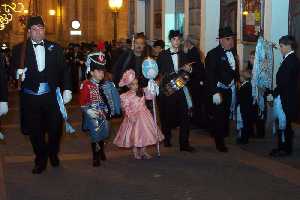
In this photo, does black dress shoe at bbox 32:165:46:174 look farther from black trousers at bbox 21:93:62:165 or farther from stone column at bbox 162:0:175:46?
stone column at bbox 162:0:175:46

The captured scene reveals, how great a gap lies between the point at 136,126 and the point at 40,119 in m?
1.52

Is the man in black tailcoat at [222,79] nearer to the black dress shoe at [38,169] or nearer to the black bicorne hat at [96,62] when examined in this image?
the black bicorne hat at [96,62]

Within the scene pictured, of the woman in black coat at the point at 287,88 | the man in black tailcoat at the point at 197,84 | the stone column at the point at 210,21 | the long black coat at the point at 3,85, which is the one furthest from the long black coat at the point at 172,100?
the stone column at the point at 210,21

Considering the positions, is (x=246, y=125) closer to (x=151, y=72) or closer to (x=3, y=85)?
(x=151, y=72)

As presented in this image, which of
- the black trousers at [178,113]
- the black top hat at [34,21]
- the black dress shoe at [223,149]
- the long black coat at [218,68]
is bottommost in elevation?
the black dress shoe at [223,149]

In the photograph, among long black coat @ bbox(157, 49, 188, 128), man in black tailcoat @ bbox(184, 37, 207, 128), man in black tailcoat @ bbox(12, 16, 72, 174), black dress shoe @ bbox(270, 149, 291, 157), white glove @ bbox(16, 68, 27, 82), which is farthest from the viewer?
man in black tailcoat @ bbox(184, 37, 207, 128)

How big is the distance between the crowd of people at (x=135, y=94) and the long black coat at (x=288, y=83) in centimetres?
1

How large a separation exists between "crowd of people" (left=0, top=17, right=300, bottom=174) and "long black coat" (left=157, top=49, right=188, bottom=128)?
16mm

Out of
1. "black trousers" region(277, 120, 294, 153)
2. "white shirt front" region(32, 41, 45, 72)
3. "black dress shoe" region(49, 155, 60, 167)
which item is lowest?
"black dress shoe" region(49, 155, 60, 167)

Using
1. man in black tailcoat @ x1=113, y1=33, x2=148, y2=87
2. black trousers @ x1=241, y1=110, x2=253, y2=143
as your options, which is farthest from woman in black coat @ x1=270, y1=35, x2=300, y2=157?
man in black tailcoat @ x1=113, y1=33, x2=148, y2=87

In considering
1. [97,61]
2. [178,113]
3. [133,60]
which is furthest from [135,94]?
[133,60]

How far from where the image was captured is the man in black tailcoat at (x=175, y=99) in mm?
10609

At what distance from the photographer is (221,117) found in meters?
10.6

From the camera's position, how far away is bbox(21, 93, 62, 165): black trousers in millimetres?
8953
